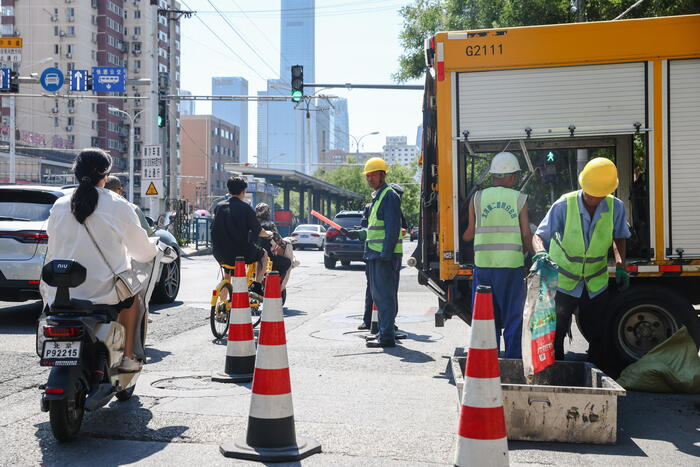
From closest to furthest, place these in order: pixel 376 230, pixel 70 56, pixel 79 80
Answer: pixel 376 230, pixel 79 80, pixel 70 56

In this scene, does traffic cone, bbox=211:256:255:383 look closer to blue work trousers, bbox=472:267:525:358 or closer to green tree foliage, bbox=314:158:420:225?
blue work trousers, bbox=472:267:525:358

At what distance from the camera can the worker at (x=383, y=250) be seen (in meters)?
8.84

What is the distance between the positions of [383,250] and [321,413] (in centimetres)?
337

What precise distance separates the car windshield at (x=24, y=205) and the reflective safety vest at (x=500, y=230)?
5.98 m

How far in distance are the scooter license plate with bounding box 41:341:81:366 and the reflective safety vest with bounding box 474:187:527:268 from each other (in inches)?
127

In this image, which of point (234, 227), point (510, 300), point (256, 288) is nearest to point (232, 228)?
point (234, 227)

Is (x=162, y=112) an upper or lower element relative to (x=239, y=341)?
upper

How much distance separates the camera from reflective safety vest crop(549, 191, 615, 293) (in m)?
6.23

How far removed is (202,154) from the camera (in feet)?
446

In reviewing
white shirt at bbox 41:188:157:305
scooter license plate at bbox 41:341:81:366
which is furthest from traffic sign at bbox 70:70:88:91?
scooter license plate at bbox 41:341:81:366

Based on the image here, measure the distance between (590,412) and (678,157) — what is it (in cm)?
313

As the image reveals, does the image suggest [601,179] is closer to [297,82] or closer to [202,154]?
[297,82]

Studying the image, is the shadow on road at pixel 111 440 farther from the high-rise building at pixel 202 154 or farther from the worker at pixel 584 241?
the high-rise building at pixel 202 154

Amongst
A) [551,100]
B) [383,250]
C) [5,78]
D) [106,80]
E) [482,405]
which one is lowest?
[482,405]
